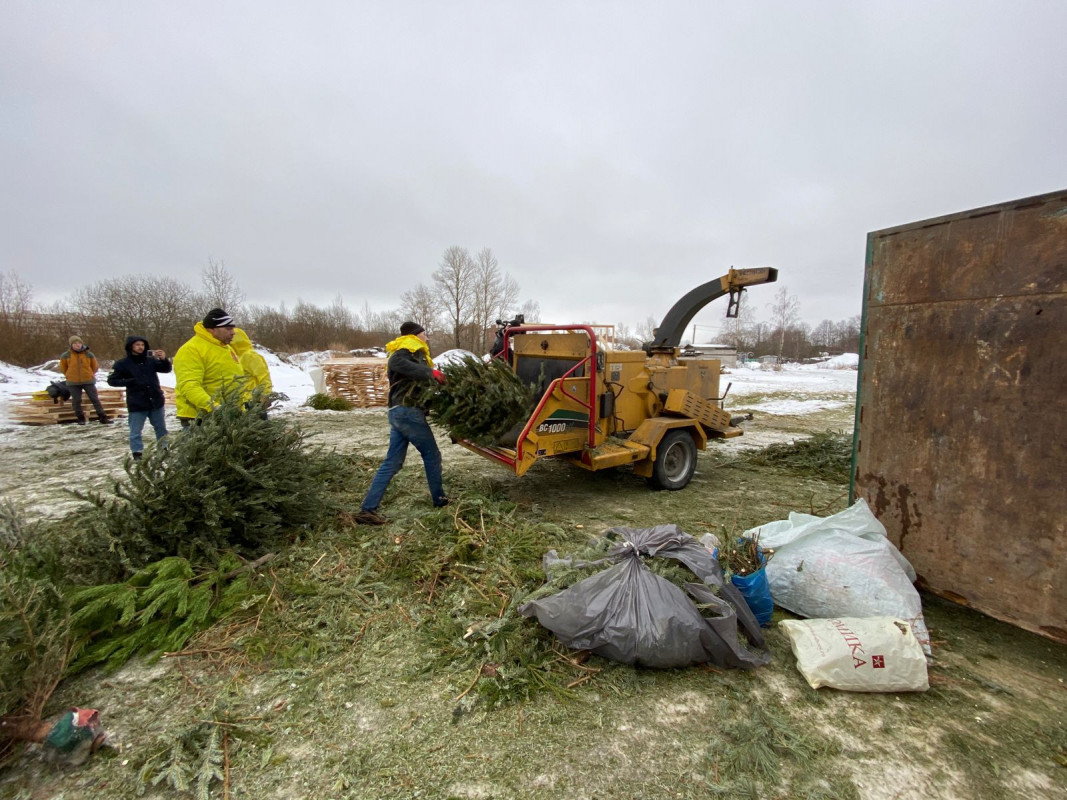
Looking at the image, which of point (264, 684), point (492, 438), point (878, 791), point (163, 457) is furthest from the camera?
point (492, 438)

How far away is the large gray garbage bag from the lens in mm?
2346

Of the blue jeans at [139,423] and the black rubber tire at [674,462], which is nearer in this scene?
the black rubber tire at [674,462]

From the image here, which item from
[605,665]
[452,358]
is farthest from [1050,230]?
[452,358]

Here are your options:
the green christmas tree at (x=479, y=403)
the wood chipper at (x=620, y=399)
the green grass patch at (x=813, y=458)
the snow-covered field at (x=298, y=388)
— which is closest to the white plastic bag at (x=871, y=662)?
the wood chipper at (x=620, y=399)

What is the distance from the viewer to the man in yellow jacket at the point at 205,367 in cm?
391

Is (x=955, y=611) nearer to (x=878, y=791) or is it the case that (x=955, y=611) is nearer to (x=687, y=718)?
(x=878, y=791)

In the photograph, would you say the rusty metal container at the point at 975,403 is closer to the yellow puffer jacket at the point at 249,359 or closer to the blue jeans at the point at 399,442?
the blue jeans at the point at 399,442

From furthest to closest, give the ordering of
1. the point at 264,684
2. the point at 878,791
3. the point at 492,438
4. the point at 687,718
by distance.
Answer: the point at 492,438 < the point at 264,684 < the point at 687,718 < the point at 878,791

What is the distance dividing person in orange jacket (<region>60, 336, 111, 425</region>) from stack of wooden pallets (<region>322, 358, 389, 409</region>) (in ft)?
→ 15.6

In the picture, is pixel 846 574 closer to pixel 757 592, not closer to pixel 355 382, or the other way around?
pixel 757 592

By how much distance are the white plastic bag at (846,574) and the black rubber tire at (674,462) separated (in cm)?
238

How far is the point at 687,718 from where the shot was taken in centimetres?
222

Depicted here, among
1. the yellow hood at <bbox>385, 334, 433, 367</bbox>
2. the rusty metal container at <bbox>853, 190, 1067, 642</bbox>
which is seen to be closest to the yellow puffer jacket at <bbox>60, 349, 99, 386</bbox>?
the yellow hood at <bbox>385, 334, 433, 367</bbox>

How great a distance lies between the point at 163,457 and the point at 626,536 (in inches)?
129
